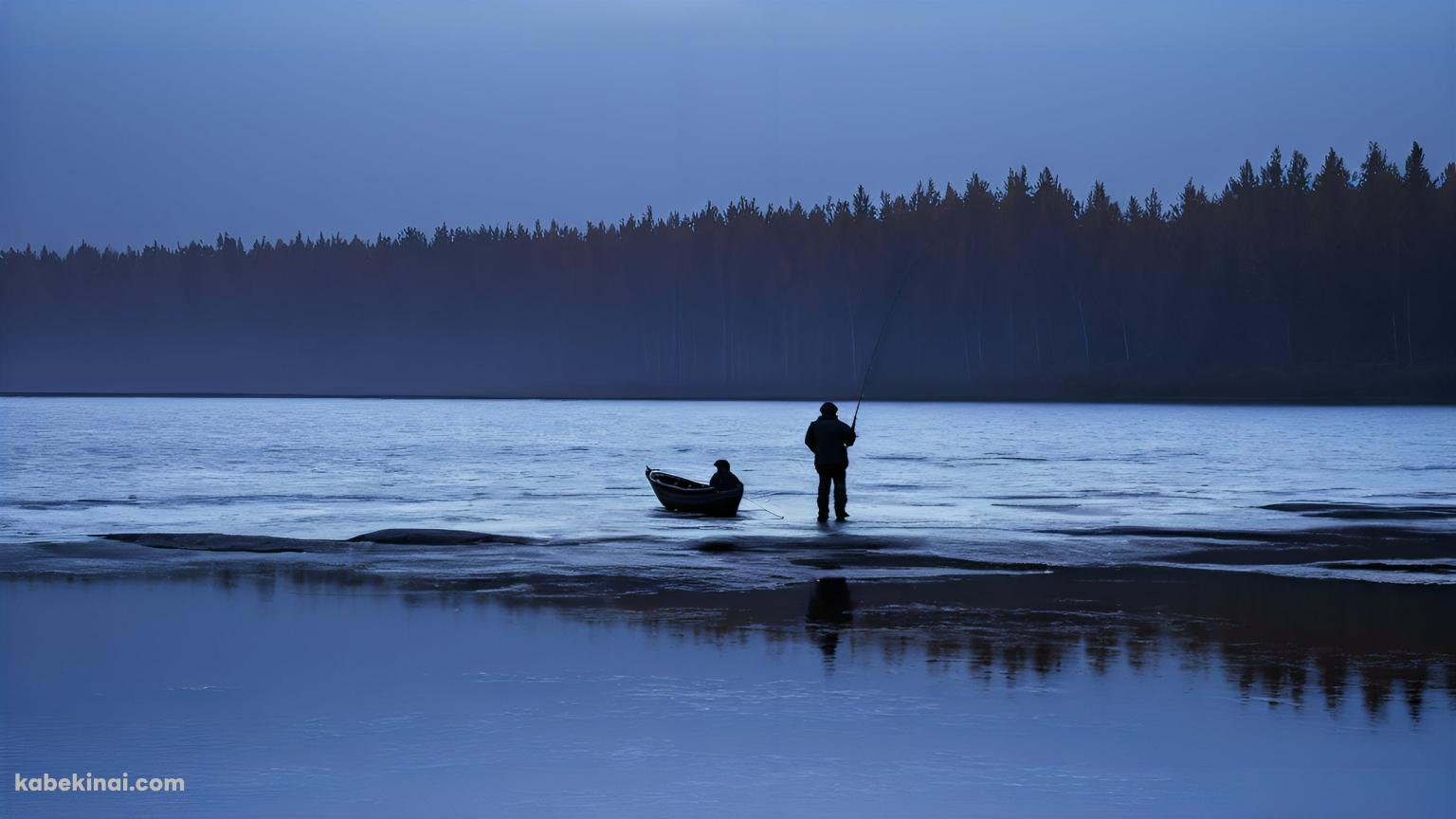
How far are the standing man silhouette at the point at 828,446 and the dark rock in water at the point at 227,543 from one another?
750 cm

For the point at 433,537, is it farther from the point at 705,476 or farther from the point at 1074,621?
the point at 705,476

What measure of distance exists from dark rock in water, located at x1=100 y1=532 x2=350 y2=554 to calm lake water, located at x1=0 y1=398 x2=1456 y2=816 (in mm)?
184

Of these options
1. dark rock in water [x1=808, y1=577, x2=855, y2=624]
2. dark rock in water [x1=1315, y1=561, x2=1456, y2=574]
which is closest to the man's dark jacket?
dark rock in water [x1=808, y1=577, x2=855, y2=624]

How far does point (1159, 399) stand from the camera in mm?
140625

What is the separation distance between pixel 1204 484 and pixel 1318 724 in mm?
28917

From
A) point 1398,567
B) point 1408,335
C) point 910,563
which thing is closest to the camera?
point 1398,567

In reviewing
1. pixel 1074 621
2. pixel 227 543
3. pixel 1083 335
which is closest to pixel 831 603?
pixel 1074 621

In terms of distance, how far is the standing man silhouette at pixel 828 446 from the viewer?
2511cm

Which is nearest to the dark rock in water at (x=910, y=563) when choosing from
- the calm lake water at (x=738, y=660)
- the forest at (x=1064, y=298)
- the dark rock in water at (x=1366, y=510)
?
the calm lake water at (x=738, y=660)

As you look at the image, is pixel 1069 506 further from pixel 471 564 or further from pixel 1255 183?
pixel 1255 183

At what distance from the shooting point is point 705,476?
43.5 meters

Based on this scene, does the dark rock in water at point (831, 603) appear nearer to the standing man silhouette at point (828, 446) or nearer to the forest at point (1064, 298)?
the standing man silhouette at point (828, 446)

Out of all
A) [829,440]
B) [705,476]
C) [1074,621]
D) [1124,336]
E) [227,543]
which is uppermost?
[1124,336]

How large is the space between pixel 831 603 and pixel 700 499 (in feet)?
40.7
